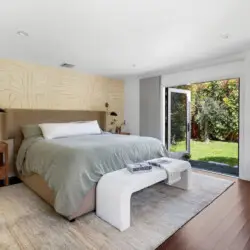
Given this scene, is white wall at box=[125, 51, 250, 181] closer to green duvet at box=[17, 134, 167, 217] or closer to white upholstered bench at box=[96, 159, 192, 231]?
green duvet at box=[17, 134, 167, 217]

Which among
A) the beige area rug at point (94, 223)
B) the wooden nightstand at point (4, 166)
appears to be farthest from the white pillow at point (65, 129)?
the beige area rug at point (94, 223)

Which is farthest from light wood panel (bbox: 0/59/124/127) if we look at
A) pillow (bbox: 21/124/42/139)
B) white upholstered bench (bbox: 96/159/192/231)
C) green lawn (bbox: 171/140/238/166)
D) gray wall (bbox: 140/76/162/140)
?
white upholstered bench (bbox: 96/159/192/231)

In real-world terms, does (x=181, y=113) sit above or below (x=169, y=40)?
below

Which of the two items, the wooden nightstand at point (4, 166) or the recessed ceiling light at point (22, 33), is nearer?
the recessed ceiling light at point (22, 33)

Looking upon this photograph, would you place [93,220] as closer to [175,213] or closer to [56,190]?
[56,190]

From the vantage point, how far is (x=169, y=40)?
109 inches

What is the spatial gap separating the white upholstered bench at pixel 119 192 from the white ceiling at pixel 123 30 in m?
1.76

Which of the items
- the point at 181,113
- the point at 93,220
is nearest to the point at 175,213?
the point at 93,220

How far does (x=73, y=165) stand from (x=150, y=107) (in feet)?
10.4

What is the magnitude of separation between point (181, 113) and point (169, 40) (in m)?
2.62

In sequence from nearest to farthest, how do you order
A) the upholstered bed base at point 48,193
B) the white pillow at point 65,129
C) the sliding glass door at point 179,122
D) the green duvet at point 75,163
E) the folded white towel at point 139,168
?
1. the green duvet at point 75,163
2. the upholstered bed base at point 48,193
3. the folded white towel at point 139,168
4. the white pillow at point 65,129
5. the sliding glass door at point 179,122

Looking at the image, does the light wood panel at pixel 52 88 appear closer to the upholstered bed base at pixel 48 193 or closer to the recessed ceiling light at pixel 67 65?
the recessed ceiling light at pixel 67 65

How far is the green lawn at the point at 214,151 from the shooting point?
203 inches

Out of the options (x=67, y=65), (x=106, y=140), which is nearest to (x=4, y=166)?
Answer: (x=106, y=140)
